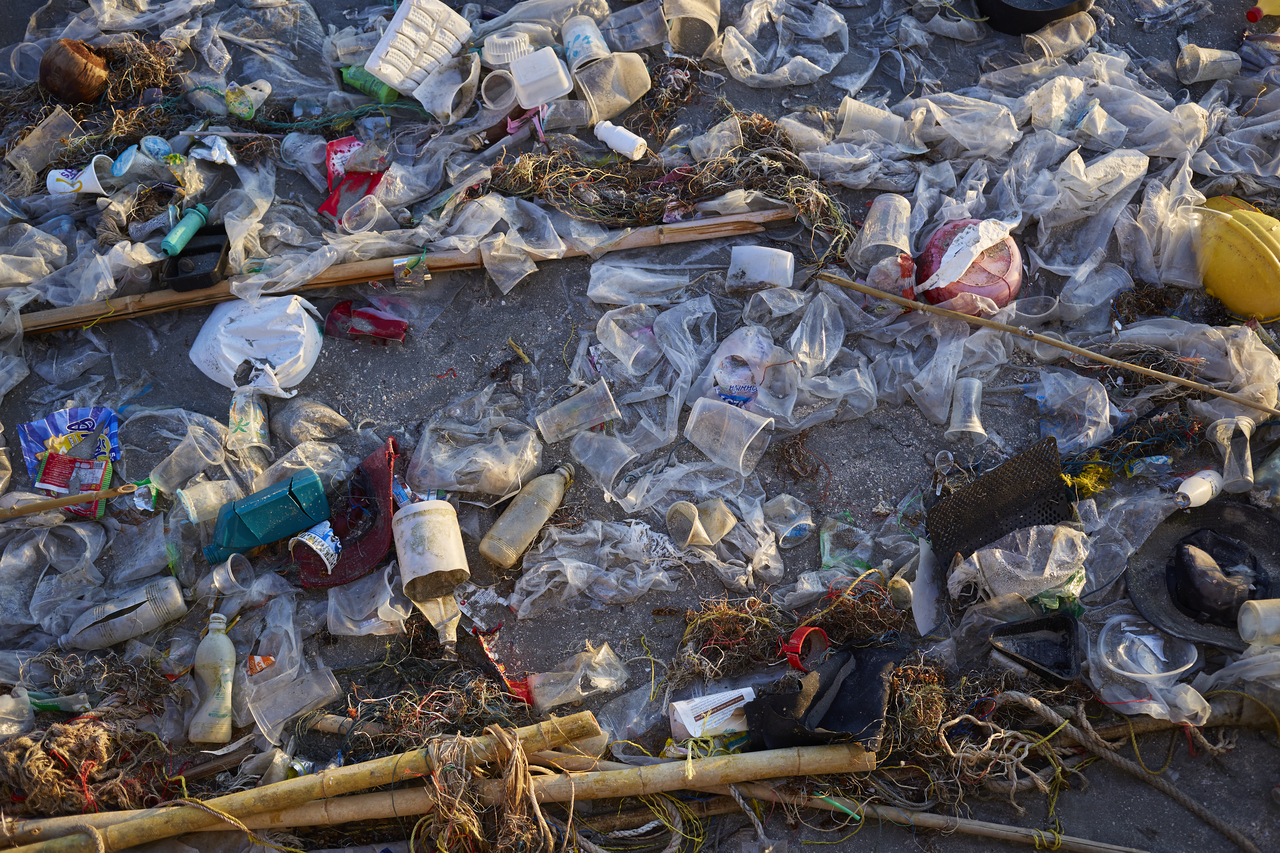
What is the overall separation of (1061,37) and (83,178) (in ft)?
15.4

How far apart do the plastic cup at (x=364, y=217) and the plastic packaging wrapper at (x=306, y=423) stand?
2.67 ft

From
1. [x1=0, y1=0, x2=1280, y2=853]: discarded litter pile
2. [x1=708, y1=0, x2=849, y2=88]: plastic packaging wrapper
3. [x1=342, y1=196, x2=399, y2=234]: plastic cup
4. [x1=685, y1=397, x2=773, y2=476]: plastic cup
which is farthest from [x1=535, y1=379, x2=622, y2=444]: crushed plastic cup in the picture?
[x1=708, y1=0, x2=849, y2=88]: plastic packaging wrapper

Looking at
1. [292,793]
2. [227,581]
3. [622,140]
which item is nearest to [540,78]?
[622,140]

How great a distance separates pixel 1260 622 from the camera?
277 centimetres

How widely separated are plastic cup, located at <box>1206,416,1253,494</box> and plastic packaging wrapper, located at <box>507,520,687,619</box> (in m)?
2.05

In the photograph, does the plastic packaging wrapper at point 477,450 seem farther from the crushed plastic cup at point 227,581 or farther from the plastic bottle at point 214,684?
the plastic bottle at point 214,684

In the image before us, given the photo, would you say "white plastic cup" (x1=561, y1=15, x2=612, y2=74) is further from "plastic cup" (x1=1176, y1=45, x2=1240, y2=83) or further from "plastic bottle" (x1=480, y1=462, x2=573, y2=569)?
"plastic cup" (x1=1176, y1=45, x2=1240, y2=83)

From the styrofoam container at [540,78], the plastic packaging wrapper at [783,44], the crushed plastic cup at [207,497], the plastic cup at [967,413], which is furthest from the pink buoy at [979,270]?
the crushed plastic cup at [207,497]

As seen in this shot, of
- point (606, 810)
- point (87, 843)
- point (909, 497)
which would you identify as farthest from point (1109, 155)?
point (87, 843)

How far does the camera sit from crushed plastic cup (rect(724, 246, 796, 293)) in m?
3.57

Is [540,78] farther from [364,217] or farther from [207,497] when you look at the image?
[207,497]

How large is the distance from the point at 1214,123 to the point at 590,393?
10.6 feet

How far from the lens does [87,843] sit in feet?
8.66

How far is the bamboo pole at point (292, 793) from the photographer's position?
8.74 ft
